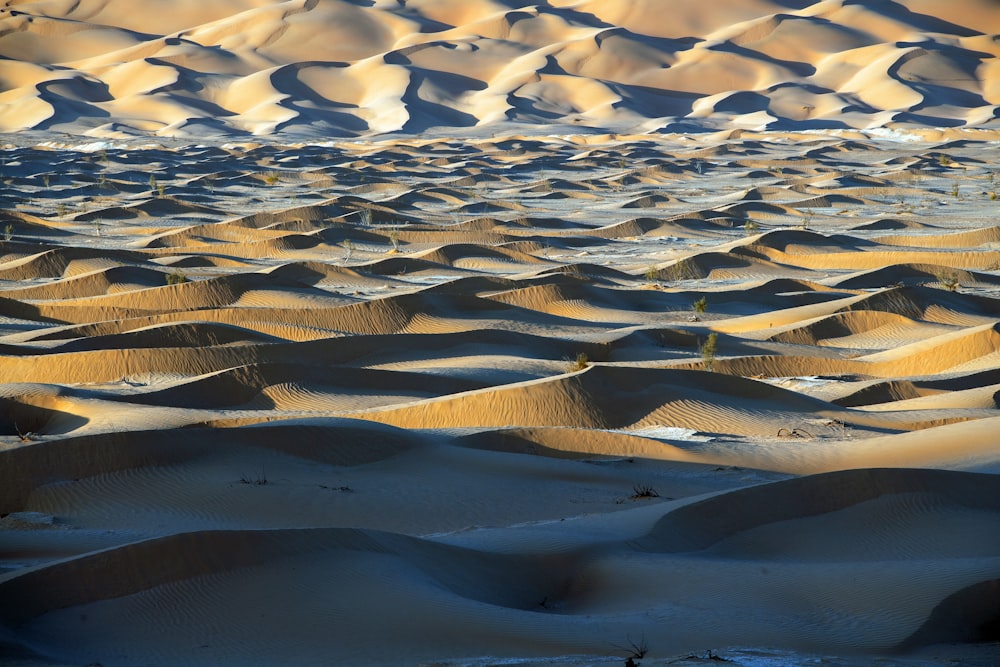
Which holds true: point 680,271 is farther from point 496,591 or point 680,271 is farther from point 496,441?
point 496,591

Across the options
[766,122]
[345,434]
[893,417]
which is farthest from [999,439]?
[766,122]

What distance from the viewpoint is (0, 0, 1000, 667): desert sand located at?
3.53 meters

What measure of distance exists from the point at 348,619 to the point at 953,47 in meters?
65.7

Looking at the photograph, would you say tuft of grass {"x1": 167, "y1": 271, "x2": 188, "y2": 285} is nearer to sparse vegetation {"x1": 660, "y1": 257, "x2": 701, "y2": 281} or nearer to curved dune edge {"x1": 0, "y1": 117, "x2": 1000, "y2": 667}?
curved dune edge {"x1": 0, "y1": 117, "x2": 1000, "y2": 667}

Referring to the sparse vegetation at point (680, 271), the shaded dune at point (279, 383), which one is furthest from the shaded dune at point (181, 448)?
the sparse vegetation at point (680, 271)

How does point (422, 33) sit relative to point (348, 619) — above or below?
below

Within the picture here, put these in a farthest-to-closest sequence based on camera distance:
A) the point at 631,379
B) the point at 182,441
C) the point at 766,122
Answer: the point at 766,122, the point at 631,379, the point at 182,441

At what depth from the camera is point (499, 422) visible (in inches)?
274

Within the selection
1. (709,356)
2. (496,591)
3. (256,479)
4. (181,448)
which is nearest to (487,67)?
(709,356)

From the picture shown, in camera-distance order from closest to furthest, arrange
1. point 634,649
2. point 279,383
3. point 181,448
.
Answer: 1. point 634,649
2. point 181,448
3. point 279,383

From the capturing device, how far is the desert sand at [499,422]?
353 centimetres

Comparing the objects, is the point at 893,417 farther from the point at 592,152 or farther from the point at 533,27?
the point at 533,27

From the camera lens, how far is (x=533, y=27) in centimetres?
7056

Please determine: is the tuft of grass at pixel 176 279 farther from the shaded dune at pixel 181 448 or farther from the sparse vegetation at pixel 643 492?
the sparse vegetation at pixel 643 492
